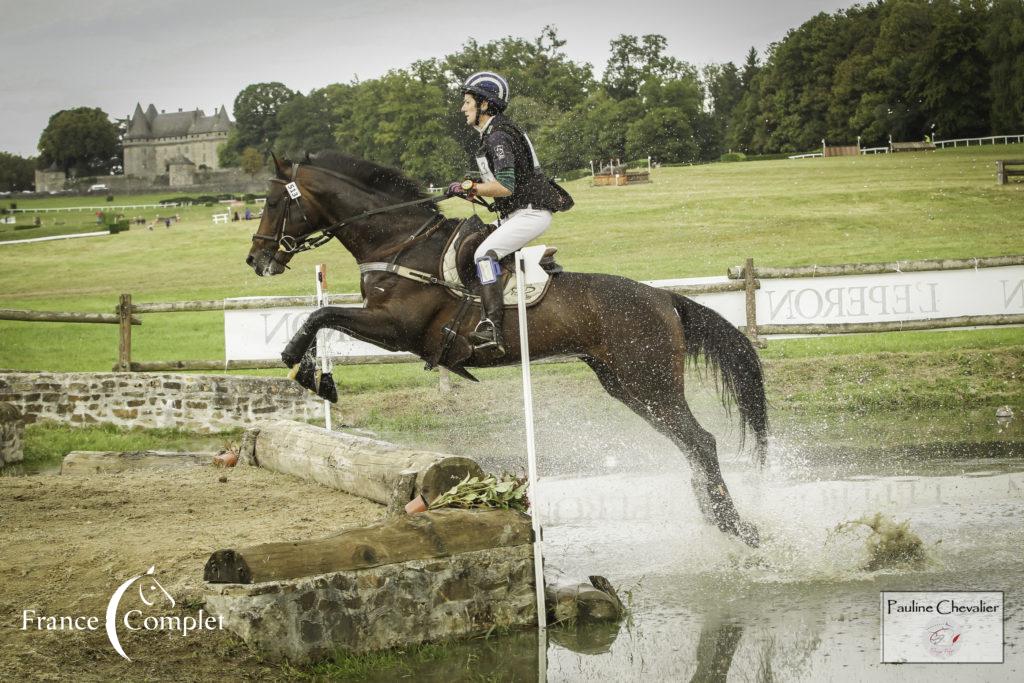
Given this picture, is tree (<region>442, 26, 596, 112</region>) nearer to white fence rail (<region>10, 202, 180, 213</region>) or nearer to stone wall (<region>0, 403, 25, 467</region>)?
white fence rail (<region>10, 202, 180, 213</region>)

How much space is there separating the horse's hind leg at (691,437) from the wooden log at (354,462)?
3.84 ft

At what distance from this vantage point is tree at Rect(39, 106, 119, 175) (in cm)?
1506

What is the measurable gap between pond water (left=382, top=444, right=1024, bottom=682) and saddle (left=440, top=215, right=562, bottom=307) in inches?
55.6

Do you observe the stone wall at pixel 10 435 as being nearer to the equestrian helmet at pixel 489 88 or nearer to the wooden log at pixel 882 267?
the equestrian helmet at pixel 489 88

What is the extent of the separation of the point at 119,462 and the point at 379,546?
421 centimetres

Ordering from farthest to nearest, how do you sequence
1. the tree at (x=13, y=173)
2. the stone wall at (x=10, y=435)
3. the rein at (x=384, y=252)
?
the tree at (x=13, y=173) → the stone wall at (x=10, y=435) → the rein at (x=384, y=252)

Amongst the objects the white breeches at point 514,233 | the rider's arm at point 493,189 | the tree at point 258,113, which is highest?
the tree at point 258,113

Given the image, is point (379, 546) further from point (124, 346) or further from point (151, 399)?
point (124, 346)

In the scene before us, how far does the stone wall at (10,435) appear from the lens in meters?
8.55

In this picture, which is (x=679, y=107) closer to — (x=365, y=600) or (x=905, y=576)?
(x=905, y=576)

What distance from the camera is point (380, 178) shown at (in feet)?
18.9

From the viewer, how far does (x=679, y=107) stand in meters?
17.6

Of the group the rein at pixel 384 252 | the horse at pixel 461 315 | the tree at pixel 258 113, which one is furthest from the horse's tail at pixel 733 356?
the tree at pixel 258 113

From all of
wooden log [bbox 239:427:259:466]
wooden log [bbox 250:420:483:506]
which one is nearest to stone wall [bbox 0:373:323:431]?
wooden log [bbox 239:427:259:466]
